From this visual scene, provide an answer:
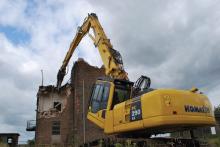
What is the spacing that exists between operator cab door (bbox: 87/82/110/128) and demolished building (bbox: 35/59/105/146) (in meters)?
18.1

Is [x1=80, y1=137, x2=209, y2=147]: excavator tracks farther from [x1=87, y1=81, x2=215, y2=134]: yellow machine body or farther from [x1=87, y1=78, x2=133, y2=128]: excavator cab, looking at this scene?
[x1=87, y1=78, x2=133, y2=128]: excavator cab

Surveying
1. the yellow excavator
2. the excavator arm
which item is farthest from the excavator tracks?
the excavator arm

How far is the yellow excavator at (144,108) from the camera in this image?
896 cm

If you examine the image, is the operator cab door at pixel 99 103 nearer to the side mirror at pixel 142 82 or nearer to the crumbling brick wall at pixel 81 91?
the side mirror at pixel 142 82

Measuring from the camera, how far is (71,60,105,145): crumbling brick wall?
30672 millimetres

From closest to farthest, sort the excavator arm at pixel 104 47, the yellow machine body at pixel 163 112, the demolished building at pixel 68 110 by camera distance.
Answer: the yellow machine body at pixel 163 112, the excavator arm at pixel 104 47, the demolished building at pixel 68 110

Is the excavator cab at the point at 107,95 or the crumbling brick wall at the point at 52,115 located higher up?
the crumbling brick wall at the point at 52,115

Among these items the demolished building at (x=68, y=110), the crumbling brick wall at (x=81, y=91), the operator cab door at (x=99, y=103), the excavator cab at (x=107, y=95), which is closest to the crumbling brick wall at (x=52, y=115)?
the demolished building at (x=68, y=110)

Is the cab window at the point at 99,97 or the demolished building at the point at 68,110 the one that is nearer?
the cab window at the point at 99,97

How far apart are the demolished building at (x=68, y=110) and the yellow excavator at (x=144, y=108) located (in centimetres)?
1829

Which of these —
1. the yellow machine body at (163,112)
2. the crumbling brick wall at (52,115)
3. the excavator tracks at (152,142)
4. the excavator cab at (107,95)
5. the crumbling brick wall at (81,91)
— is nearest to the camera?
the yellow machine body at (163,112)

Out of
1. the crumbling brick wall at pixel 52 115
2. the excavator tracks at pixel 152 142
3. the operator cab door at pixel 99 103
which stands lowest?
the excavator tracks at pixel 152 142

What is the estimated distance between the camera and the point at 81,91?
32.5m

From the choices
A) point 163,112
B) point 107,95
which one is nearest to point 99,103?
point 107,95
